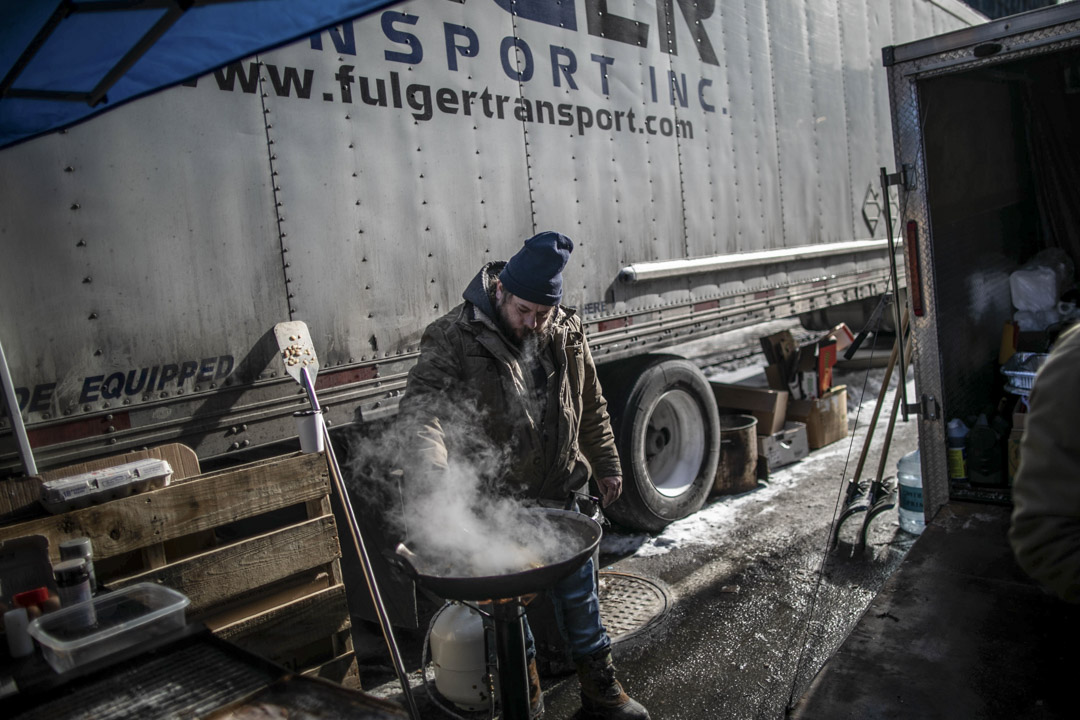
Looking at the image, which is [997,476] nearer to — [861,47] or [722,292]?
[722,292]

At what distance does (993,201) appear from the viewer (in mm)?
5246

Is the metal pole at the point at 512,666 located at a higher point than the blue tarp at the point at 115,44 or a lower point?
lower

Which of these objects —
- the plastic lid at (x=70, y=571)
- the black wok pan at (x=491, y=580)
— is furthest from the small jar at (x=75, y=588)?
the black wok pan at (x=491, y=580)

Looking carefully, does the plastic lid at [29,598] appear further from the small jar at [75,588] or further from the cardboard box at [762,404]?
the cardboard box at [762,404]

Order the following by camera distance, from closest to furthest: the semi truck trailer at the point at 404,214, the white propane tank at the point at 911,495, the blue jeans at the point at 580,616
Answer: the semi truck trailer at the point at 404,214 → the blue jeans at the point at 580,616 → the white propane tank at the point at 911,495

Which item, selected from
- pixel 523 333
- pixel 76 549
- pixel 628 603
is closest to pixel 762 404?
pixel 628 603

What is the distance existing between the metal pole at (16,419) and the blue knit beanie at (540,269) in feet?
5.95

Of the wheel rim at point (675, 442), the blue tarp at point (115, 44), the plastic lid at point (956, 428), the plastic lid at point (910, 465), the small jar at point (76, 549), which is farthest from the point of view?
the wheel rim at point (675, 442)

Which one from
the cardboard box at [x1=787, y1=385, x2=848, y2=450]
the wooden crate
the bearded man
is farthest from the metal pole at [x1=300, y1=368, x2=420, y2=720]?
the cardboard box at [x1=787, y1=385, x2=848, y2=450]

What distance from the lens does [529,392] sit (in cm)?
327

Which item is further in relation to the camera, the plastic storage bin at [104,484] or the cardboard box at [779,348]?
the cardboard box at [779,348]

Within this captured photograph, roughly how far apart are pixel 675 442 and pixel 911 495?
1.69 meters

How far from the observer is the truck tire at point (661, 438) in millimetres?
5199

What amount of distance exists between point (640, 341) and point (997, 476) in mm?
2319
